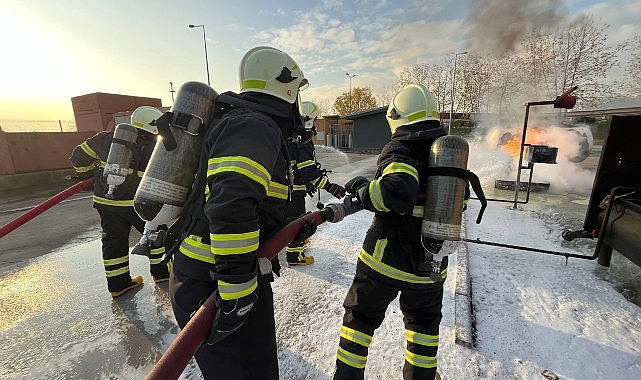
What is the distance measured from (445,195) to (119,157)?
2.86m

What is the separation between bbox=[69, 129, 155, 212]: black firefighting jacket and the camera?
9.63 feet

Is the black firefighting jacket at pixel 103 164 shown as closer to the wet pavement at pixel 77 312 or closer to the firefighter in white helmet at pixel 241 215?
the wet pavement at pixel 77 312

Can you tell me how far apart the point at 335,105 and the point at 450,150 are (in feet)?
172

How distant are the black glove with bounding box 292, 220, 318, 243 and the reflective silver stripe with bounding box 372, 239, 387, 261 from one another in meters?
0.44

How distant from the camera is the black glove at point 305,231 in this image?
1.80 m

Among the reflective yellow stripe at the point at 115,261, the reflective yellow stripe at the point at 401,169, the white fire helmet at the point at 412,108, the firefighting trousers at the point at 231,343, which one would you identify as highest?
the white fire helmet at the point at 412,108

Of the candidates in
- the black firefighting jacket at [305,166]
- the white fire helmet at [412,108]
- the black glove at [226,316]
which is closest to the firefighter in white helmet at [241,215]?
the black glove at [226,316]

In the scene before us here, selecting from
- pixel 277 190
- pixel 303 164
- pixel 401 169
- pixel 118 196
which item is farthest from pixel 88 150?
pixel 401 169

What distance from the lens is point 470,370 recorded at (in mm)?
2146

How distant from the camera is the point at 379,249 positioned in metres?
1.90

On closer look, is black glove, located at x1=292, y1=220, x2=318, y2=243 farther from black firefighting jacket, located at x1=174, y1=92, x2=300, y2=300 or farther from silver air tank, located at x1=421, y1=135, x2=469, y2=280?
silver air tank, located at x1=421, y1=135, x2=469, y2=280

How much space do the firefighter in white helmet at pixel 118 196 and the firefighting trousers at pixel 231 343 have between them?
1.74 meters

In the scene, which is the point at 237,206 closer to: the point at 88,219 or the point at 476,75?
the point at 88,219

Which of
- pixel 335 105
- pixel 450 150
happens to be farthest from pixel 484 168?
pixel 335 105
